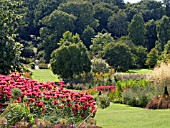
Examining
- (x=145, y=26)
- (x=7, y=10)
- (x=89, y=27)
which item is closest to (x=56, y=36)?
(x=89, y=27)

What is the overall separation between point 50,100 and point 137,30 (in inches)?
2422

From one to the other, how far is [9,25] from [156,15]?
242ft

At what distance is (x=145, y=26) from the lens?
73.2m

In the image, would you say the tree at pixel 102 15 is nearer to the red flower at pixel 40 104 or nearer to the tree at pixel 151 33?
the tree at pixel 151 33

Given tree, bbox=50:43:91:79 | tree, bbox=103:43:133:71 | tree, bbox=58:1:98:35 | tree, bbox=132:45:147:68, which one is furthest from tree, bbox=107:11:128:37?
tree, bbox=50:43:91:79

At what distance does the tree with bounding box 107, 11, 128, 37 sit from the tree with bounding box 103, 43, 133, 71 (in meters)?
26.3

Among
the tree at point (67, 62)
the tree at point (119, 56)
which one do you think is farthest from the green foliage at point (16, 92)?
the tree at point (119, 56)

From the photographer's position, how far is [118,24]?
253ft

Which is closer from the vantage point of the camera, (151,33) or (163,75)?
(163,75)

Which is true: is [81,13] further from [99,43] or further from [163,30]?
[163,30]

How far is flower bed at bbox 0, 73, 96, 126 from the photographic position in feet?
26.0

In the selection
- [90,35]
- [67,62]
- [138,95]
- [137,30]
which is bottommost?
[138,95]

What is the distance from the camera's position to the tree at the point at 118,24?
3066 inches

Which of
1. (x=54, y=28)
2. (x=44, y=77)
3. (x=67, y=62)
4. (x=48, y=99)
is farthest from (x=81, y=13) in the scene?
(x=48, y=99)
